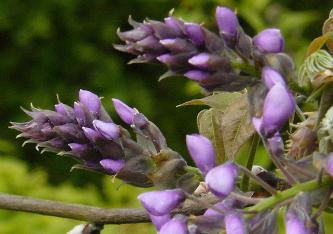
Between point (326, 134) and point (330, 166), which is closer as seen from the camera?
point (330, 166)

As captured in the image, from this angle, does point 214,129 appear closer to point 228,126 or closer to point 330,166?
point 228,126

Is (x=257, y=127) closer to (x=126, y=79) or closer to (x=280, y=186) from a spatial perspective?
(x=280, y=186)

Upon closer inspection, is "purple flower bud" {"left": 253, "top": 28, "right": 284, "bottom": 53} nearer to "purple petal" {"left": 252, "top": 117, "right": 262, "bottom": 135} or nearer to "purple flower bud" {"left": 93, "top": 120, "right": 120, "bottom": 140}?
"purple petal" {"left": 252, "top": 117, "right": 262, "bottom": 135}

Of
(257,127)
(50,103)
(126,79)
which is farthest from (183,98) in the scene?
(257,127)

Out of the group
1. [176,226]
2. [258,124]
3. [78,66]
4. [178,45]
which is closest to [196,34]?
[178,45]

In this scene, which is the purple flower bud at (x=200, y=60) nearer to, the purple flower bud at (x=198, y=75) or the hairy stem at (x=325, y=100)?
the purple flower bud at (x=198, y=75)

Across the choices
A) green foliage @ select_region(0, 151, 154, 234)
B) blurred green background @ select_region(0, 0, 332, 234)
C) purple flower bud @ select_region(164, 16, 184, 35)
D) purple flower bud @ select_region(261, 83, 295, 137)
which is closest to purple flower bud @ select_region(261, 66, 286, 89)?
purple flower bud @ select_region(261, 83, 295, 137)
